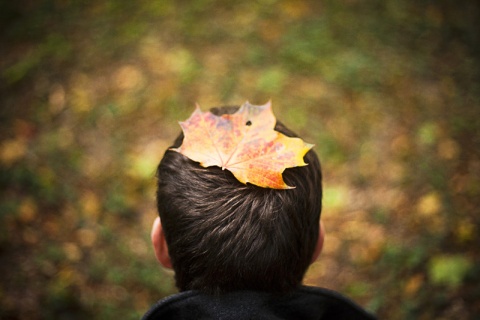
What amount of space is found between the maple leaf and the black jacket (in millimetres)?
407

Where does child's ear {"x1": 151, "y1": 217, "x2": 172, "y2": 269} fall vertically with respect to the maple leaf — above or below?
below

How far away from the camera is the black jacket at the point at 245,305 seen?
4.29 feet

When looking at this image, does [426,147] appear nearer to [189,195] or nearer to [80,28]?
[189,195]

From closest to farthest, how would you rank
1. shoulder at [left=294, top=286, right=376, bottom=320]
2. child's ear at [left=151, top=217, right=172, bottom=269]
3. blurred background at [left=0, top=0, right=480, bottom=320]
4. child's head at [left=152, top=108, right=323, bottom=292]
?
1. child's head at [left=152, top=108, right=323, bottom=292]
2. shoulder at [left=294, top=286, right=376, bottom=320]
3. child's ear at [left=151, top=217, right=172, bottom=269]
4. blurred background at [left=0, top=0, right=480, bottom=320]

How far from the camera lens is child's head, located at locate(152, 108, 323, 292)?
1268 millimetres

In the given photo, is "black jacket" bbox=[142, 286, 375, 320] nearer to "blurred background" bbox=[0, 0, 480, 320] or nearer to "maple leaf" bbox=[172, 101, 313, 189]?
"maple leaf" bbox=[172, 101, 313, 189]

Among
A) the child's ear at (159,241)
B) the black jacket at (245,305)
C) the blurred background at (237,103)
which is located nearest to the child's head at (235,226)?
the black jacket at (245,305)

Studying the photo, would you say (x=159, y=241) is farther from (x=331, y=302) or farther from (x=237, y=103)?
(x=237, y=103)

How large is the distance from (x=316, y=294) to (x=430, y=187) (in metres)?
1.98

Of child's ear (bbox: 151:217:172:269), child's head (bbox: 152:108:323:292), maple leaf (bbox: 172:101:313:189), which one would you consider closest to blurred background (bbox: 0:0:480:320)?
child's ear (bbox: 151:217:172:269)

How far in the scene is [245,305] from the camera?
4.30 ft

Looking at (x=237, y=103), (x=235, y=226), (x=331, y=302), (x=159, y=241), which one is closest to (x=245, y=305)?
(x=235, y=226)

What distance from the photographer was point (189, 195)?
4.36ft

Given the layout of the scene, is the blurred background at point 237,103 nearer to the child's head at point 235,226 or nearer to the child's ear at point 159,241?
the child's ear at point 159,241
